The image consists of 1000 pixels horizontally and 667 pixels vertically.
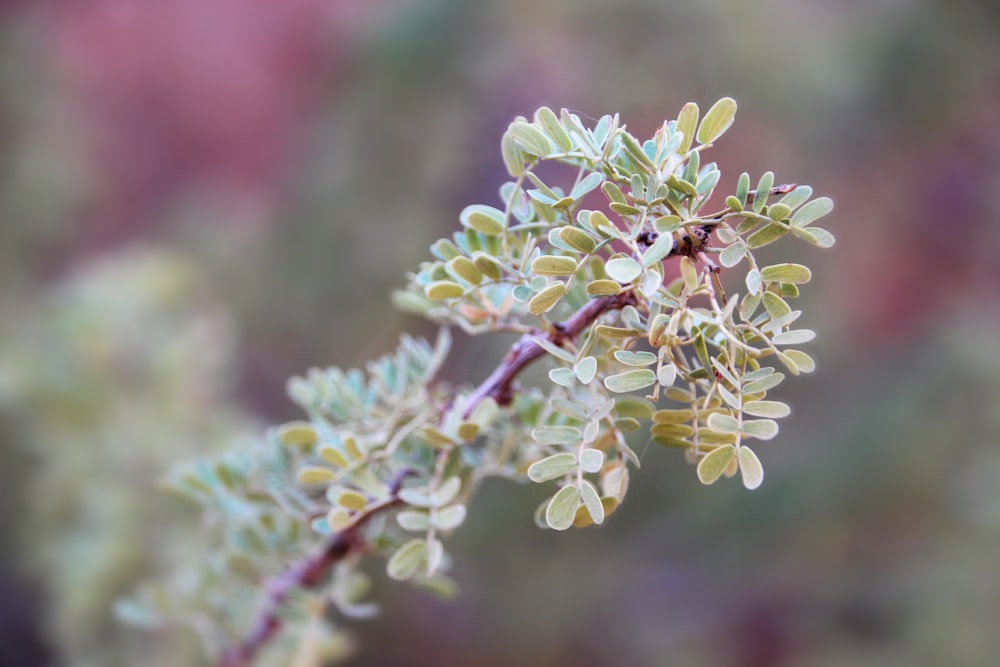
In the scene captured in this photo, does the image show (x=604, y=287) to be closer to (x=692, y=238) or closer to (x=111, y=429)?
(x=692, y=238)

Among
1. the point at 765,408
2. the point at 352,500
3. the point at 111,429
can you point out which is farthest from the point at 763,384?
the point at 111,429

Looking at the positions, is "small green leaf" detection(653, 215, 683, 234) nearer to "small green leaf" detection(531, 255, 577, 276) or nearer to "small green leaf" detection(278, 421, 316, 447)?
"small green leaf" detection(531, 255, 577, 276)

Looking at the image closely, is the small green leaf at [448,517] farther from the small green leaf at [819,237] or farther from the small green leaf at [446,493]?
the small green leaf at [819,237]

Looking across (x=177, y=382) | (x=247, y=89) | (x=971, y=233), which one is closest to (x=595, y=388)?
(x=177, y=382)

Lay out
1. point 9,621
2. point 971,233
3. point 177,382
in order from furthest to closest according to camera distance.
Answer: point 971,233 < point 9,621 < point 177,382

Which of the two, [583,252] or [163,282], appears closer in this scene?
[583,252]

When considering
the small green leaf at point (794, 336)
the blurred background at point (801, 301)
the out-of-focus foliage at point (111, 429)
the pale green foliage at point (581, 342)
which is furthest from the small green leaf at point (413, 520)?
the blurred background at point (801, 301)

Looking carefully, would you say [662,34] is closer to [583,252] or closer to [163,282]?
[163,282]

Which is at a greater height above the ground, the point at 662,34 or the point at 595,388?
the point at 662,34
